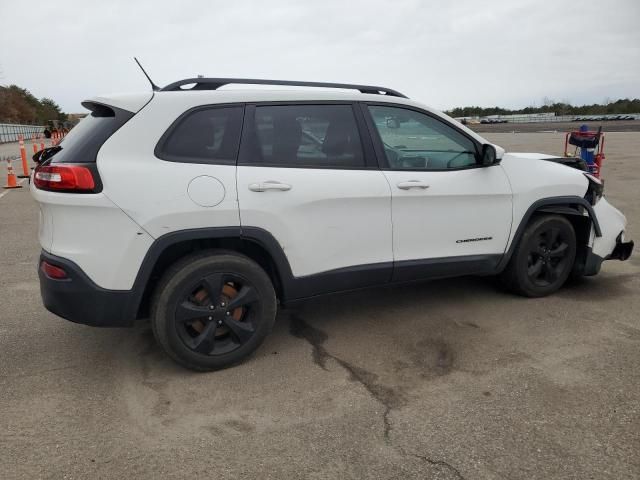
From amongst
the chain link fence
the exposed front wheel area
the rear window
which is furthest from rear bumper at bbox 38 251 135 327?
the chain link fence

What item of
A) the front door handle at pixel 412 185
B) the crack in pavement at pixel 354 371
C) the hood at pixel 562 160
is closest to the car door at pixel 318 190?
the front door handle at pixel 412 185

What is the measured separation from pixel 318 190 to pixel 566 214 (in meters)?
2.45

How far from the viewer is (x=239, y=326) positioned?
3.31 metres

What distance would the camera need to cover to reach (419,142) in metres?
3.93

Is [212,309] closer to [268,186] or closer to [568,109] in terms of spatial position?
[268,186]

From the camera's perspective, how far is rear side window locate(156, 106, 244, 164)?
10.2 ft

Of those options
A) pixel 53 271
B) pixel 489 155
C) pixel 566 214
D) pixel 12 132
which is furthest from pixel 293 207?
pixel 12 132

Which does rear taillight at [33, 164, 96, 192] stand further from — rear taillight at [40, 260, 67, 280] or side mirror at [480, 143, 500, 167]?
side mirror at [480, 143, 500, 167]

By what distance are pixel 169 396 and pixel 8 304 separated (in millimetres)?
2433

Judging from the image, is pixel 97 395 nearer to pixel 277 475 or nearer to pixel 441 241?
pixel 277 475

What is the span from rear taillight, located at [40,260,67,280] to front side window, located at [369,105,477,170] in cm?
227

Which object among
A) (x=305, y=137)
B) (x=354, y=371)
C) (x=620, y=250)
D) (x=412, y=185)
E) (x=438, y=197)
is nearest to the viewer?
(x=354, y=371)

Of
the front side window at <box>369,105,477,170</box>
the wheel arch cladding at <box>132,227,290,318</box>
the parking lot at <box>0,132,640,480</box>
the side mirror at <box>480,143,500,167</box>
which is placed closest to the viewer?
the parking lot at <box>0,132,640,480</box>

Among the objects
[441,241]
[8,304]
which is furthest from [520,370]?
[8,304]
